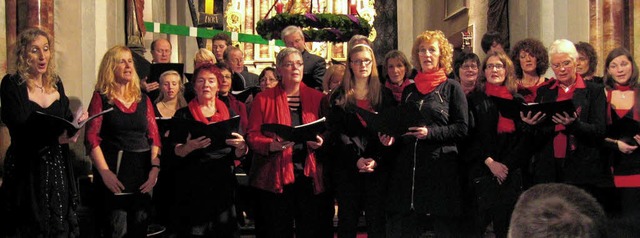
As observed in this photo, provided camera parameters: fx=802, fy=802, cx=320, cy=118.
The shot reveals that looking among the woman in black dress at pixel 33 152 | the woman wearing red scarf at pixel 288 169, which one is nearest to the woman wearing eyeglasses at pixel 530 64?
the woman wearing red scarf at pixel 288 169

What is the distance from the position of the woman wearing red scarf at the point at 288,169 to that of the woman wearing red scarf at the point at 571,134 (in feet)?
4.57

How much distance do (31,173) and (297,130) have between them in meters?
1.67

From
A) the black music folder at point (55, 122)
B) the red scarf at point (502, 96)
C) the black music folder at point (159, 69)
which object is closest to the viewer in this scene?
the black music folder at point (55, 122)

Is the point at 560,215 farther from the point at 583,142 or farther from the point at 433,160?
the point at 583,142

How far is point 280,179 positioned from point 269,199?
0.51ft

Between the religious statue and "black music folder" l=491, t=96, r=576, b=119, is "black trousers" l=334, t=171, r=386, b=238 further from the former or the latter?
the religious statue

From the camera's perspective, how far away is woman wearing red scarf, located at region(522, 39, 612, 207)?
5023 mm

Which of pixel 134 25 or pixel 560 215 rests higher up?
pixel 134 25

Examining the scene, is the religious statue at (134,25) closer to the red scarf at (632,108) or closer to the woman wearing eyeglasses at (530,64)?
the woman wearing eyeglasses at (530,64)

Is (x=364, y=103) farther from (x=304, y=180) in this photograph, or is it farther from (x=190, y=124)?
(x=190, y=124)

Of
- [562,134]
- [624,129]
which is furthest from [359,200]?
[624,129]

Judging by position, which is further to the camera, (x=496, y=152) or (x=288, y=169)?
(x=496, y=152)

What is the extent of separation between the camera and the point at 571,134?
5.08m

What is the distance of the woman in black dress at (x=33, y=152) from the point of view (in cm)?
489
